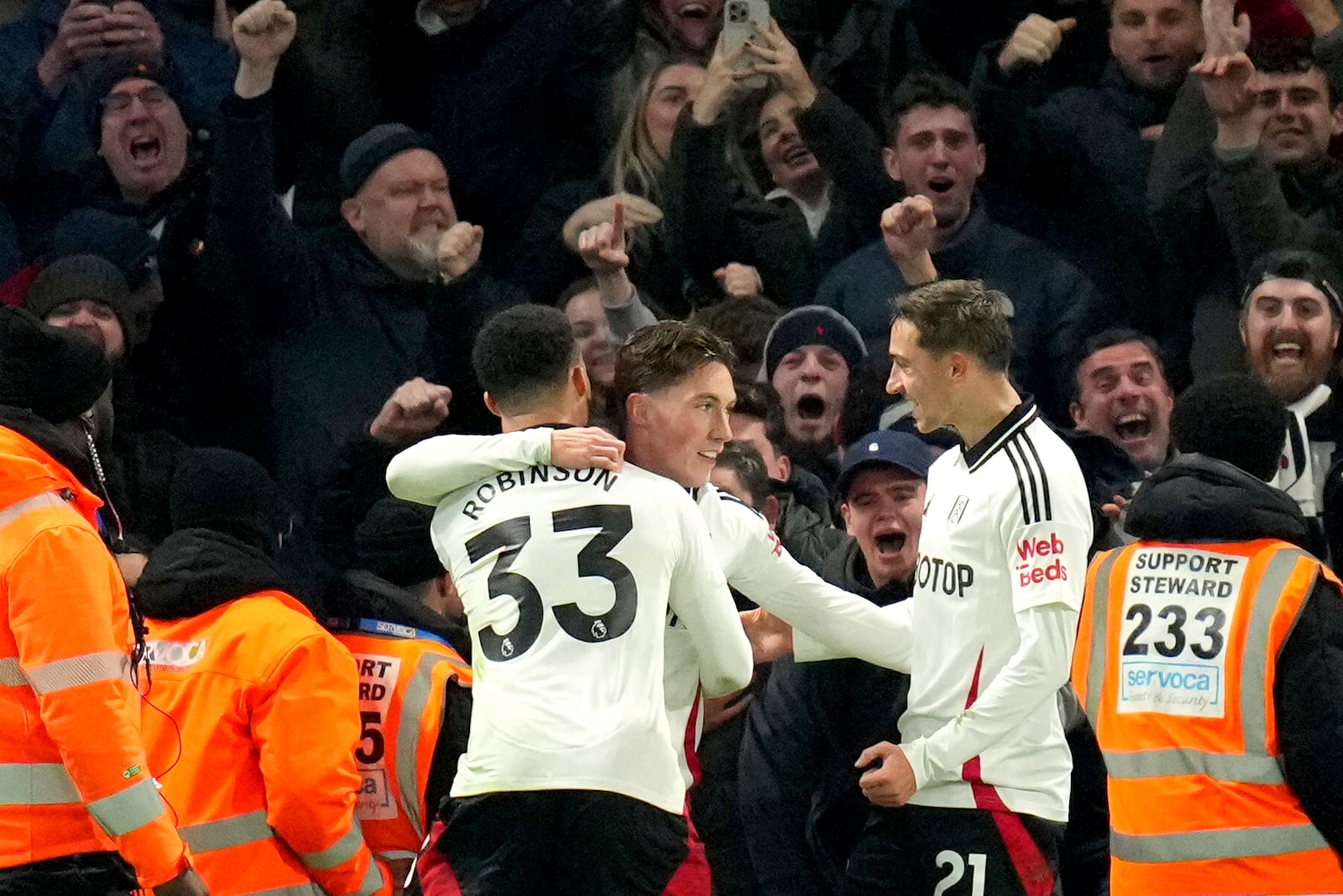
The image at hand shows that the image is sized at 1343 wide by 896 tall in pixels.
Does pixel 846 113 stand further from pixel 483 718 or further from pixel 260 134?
pixel 483 718

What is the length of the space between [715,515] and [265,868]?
1531 millimetres

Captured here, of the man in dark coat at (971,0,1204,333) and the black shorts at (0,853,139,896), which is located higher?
the man in dark coat at (971,0,1204,333)

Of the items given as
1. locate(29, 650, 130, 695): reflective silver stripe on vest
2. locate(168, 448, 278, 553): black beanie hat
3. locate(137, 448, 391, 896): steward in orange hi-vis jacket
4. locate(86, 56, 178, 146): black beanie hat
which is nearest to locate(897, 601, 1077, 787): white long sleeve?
locate(137, 448, 391, 896): steward in orange hi-vis jacket

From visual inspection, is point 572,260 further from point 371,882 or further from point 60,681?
point 60,681

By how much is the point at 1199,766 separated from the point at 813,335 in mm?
2622

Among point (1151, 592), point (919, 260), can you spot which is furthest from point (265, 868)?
point (919, 260)

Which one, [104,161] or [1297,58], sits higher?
[1297,58]

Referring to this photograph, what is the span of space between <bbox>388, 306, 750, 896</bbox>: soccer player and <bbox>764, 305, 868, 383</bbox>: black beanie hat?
274 cm

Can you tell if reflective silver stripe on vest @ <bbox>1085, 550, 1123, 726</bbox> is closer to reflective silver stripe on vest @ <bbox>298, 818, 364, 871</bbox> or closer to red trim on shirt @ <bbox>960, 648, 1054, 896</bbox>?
red trim on shirt @ <bbox>960, 648, 1054, 896</bbox>

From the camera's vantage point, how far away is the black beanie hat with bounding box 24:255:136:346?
23.0ft

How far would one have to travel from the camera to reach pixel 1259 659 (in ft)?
15.2

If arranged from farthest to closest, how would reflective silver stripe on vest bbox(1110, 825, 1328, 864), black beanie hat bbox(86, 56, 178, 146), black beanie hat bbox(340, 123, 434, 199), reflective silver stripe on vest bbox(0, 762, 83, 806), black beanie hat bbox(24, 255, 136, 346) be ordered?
black beanie hat bbox(86, 56, 178, 146) < black beanie hat bbox(340, 123, 434, 199) < black beanie hat bbox(24, 255, 136, 346) < reflective silver stripe on vest bbox(1110, 825, 1328, 864) < reflective silver stripe on vest bbox(0, 762, 83, 806)

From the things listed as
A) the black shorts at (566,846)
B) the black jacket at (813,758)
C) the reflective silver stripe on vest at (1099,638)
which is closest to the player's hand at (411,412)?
the black jacket at (813,758)

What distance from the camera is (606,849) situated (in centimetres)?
401
